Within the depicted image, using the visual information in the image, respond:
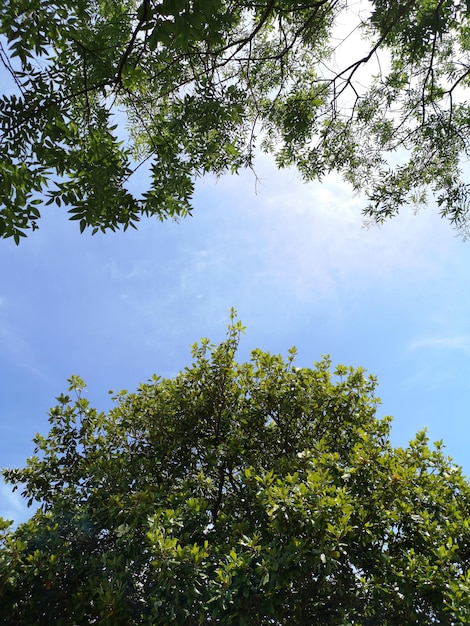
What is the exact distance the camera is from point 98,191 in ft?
12.5

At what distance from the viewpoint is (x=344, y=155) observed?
23.6 ft

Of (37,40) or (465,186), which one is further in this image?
(465,186)

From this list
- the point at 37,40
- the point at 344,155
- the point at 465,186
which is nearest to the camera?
the point at 37,40

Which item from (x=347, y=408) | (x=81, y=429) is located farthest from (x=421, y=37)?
(x=81, y=429)

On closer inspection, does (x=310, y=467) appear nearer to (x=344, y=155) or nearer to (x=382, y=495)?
(x=382, y=495)

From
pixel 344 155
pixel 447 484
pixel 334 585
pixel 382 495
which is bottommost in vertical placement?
pixel 334 585

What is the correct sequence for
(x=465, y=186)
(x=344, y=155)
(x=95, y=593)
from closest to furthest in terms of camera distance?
(x=95, y=593) < (x=465, y=186) < (x=344, y=155)

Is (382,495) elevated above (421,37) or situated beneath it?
situated beneath

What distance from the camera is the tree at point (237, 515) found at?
166 inches

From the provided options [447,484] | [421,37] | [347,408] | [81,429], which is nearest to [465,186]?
[421,37]

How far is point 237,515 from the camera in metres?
6.05

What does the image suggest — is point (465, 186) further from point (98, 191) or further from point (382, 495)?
point (98, 191)

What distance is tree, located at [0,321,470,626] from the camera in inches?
166

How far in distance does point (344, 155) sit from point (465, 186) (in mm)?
1809
